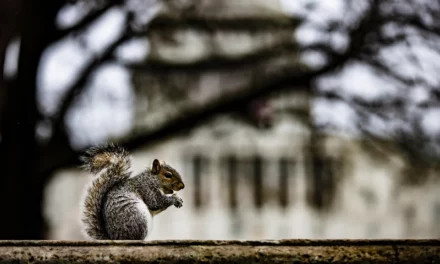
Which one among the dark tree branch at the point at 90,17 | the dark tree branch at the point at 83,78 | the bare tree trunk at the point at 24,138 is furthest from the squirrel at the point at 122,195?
the dark tree branch at the point at 90,17

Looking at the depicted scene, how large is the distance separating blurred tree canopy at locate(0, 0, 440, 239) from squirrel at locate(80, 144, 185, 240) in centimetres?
450

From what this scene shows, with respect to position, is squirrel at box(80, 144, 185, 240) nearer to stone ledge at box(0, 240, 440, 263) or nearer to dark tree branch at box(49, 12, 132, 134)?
stone ledge at box(0, 240, 440, 263)

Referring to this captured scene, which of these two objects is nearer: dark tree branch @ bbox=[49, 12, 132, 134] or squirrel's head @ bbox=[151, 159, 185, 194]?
squirrel's head @ bbox=[151, 159, 185, 194]

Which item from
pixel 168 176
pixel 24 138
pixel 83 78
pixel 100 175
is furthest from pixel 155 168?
pixel 83 78

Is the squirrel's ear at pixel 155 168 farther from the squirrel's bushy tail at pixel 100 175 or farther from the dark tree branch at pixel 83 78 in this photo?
the dark tree branch at pixel 83 78

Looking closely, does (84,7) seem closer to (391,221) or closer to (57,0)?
(57,0)

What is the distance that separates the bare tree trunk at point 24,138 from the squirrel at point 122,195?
4458 millimetres

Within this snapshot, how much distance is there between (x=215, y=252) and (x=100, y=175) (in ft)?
2.22

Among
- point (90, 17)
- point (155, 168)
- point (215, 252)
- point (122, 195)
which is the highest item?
point (90, 17)

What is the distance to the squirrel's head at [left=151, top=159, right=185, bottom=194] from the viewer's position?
3988mm

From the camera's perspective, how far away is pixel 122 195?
12.4 ft

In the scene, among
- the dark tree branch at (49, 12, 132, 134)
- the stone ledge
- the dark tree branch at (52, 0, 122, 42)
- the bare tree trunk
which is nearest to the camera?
the stone ledge

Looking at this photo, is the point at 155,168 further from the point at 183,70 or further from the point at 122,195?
the point at 183,70

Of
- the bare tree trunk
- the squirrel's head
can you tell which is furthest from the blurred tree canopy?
the squirrel's head
